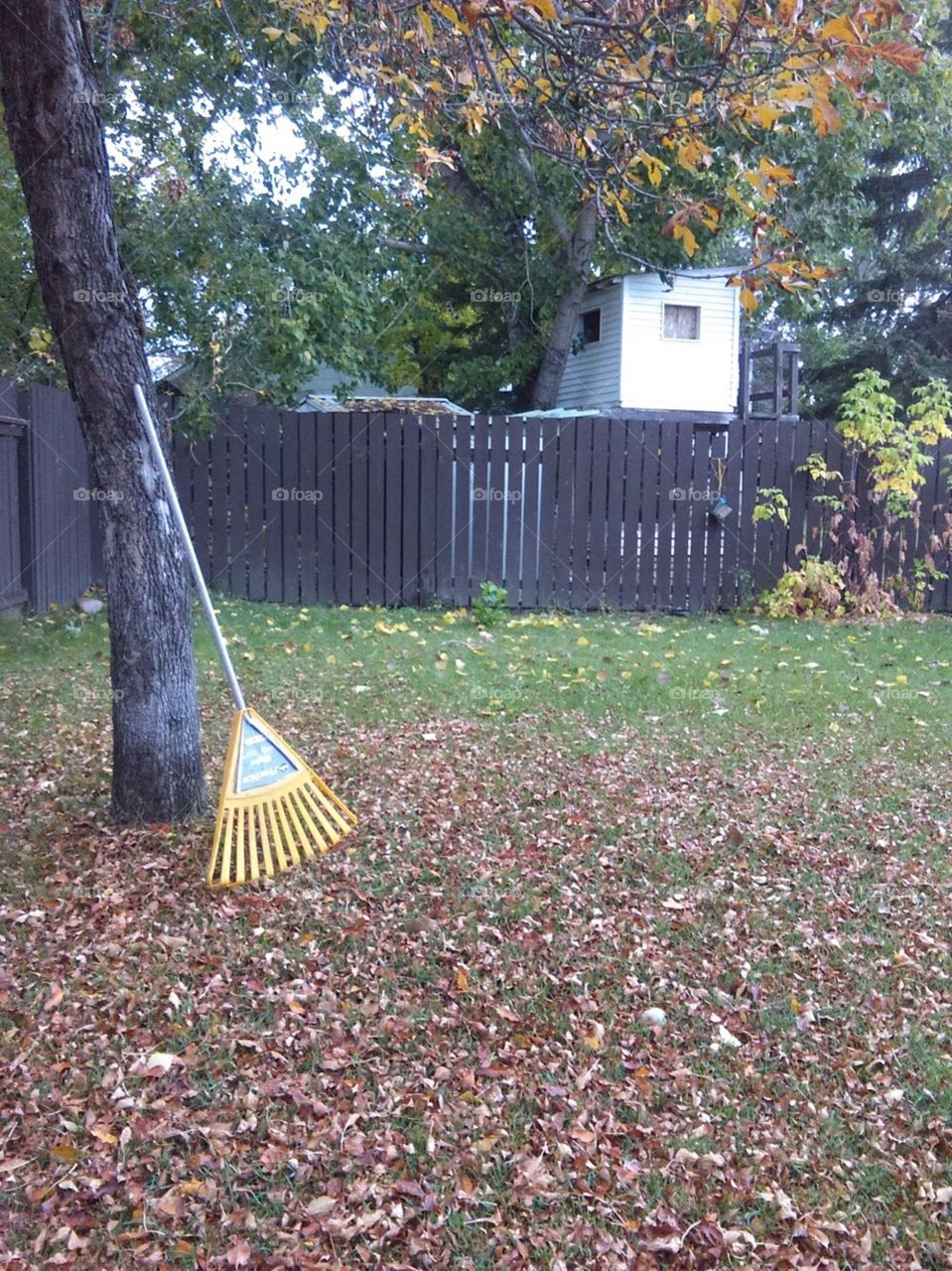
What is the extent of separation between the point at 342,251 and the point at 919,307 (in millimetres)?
18292

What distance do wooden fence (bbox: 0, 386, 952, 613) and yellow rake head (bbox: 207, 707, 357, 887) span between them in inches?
267

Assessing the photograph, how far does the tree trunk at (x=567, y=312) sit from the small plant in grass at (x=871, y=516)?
280 inches

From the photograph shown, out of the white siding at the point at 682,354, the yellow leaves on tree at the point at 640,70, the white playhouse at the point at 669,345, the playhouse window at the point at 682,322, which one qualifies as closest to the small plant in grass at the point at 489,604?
the yellow leaves on tree at the point at 640,70

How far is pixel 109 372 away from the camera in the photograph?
3.92 metres

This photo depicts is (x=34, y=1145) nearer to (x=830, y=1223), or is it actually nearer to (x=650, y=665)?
(x=830, y=1223)

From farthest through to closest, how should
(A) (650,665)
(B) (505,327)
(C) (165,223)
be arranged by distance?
(B) (505,327) < (C) (165,223) < (A) (650,665)

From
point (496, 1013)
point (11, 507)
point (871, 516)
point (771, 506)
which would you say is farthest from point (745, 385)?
point (496, 1013)

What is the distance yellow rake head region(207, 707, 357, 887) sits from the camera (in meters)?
3.87

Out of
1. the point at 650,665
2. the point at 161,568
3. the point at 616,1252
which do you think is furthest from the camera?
the point at 650,665

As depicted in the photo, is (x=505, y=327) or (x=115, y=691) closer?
(x=115, y=691)

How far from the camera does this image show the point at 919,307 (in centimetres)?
2480

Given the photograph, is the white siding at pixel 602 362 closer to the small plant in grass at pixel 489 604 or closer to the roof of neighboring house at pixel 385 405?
the roof of neighboring house at pixel 385 405

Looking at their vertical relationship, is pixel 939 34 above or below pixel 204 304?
above

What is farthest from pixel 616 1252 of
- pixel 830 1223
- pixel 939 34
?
pixel 939 34
